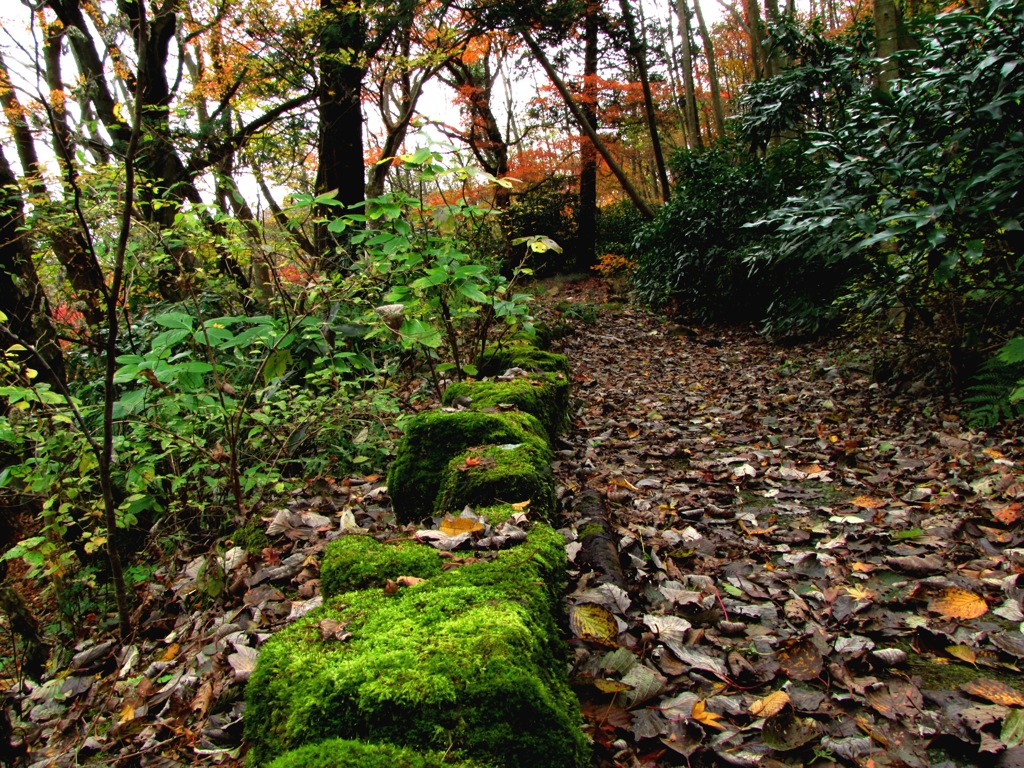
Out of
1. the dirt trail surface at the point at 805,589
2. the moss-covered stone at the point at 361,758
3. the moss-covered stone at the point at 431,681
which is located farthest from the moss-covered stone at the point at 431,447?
the moss-covered stone at the point at 361,758

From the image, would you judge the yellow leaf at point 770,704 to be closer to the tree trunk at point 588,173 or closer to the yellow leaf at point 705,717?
the yellow leaf at point 705,717

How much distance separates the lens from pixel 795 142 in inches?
305

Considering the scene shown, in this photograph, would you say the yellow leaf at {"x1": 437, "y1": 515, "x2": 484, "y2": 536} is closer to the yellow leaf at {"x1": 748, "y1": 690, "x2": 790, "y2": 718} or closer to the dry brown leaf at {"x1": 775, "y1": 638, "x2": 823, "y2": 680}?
the yellow leaf at {"x1": 748, "y1": 690, "x2": 790, "y2": 718}

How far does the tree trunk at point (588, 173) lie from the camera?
48.5 ft

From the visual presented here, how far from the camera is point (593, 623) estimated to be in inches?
78.2

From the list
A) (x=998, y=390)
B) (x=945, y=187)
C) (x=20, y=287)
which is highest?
(x=20, y=287)

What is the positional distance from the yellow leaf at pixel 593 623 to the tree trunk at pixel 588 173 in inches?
556

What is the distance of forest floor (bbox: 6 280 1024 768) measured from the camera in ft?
5.43

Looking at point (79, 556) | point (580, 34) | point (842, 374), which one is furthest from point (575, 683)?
point (580, 34)

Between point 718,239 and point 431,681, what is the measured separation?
9.51 m

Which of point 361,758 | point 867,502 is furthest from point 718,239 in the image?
point 361,758

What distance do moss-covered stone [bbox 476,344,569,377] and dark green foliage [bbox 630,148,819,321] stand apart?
4321 mm

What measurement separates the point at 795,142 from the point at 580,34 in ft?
28.0

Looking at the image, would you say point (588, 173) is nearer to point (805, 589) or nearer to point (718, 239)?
point (718, 239)
